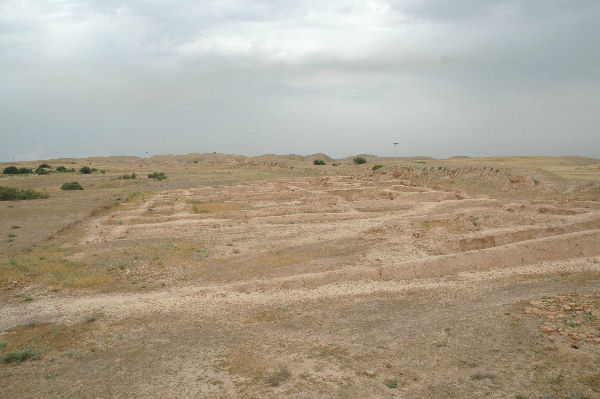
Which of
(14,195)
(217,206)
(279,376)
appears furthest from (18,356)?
(14,195)

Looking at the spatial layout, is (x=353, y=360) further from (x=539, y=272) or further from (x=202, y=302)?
(x=539, y=272)

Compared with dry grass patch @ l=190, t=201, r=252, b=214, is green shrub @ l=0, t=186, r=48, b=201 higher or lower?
higher

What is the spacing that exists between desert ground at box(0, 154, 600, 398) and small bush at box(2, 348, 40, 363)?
23 millimetres

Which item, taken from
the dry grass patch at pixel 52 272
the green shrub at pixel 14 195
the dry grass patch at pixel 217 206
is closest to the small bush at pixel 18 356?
the dry grass patch at pixel 52 272

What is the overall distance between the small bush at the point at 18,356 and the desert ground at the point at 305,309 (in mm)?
23

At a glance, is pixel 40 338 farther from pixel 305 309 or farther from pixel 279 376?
pixel 305 309

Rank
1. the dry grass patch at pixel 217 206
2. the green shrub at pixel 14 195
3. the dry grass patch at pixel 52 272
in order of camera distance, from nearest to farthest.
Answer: the dry grass patch at pixel 52 272 < the dry grass patch at pixel 217 206 < the green shrub at pixel 14 195

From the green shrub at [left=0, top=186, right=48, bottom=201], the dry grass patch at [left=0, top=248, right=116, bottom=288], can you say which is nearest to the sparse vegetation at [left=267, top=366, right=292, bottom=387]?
the dry grass patch at [left=0, top=248, right=116, bottom=288]

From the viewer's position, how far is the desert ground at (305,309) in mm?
4172

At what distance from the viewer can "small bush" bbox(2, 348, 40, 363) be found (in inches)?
192

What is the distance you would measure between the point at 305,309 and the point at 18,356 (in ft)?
12.2

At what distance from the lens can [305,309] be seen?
20.5 ft

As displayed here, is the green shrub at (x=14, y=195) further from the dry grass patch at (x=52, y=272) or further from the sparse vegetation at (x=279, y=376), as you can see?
the sparse vegetation at (x=279, y=376)

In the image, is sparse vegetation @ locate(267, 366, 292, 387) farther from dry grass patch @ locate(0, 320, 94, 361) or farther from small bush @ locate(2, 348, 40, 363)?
small bush @ locate(2, 348, 40, 363)
